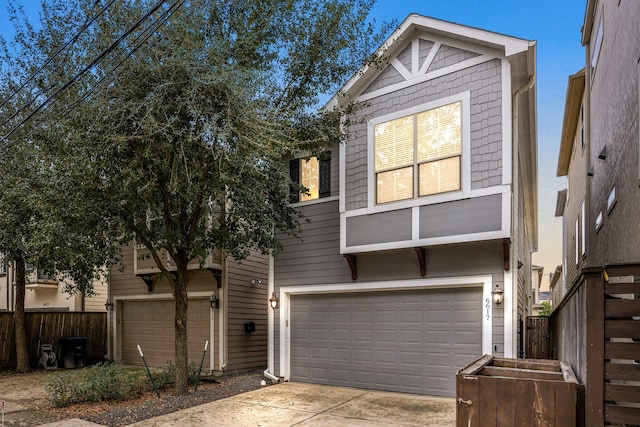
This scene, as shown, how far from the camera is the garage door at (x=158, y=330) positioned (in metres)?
11.1

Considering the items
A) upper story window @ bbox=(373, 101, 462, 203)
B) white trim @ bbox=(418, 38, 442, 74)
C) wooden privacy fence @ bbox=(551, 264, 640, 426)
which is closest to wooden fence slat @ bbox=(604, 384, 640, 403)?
wooden privacy fence @ bbox=(551, 264, 640, 426)

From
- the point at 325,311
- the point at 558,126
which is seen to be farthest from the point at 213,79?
the point at 558,126

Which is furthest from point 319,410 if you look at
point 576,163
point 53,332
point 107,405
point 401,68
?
point 576,163

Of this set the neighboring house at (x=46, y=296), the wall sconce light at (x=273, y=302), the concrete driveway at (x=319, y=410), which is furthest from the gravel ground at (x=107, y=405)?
the neighboring house at (x=46, y=296)

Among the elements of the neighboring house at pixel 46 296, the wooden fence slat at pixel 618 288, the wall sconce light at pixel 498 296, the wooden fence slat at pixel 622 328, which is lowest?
the neighboring house at pixel 46 296

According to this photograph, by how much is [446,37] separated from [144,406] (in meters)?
7.84

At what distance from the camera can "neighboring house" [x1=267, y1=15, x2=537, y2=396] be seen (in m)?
7.07

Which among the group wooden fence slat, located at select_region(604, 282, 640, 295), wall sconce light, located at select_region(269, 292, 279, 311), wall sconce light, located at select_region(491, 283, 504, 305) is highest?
wooden fence slat, located at select_region(604, 282, 640, 295)

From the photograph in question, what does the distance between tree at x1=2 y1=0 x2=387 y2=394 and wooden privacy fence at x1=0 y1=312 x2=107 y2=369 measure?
6063 millimetres

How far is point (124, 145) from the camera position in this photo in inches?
259

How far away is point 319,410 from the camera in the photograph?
6727mm

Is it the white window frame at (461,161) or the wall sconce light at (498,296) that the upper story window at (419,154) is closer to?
the white window frame at (461,161)

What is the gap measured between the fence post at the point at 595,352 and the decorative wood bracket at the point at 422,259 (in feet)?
15.7

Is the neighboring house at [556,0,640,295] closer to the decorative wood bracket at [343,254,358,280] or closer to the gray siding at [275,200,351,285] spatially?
the decorative wood bracket at [343,254,358,280]
